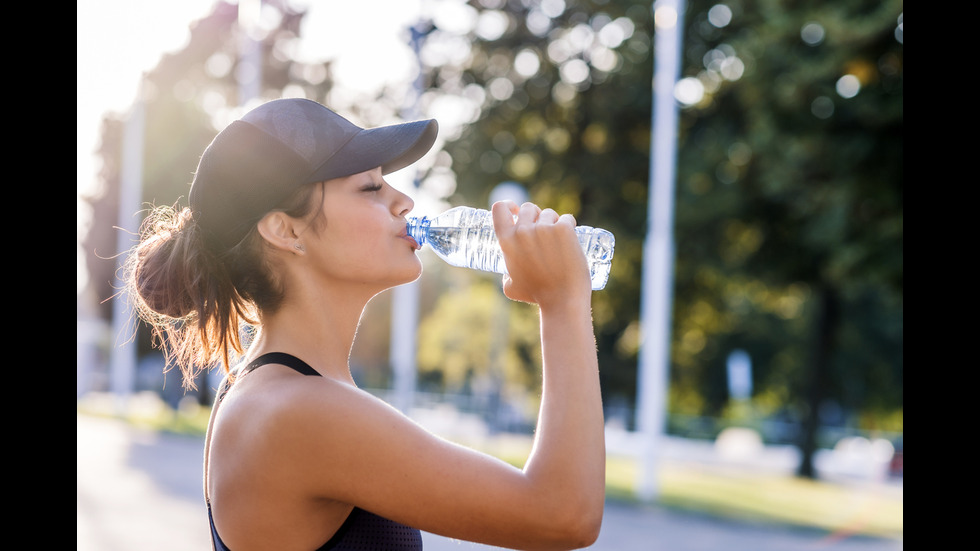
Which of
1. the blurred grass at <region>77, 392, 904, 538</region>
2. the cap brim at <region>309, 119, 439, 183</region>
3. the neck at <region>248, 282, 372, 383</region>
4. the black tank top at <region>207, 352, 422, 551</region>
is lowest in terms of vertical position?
the blurred grass at <region>77, 392, 904, 538</region>

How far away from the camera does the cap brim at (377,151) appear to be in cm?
191

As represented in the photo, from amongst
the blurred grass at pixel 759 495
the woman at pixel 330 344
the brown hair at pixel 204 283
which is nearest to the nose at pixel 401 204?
the woman at pixel 330 344

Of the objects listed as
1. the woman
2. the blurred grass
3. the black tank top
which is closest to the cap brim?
the woman

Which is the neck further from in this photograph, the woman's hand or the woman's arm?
the woman's hand

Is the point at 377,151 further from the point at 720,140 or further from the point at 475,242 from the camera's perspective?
the point at 720,140

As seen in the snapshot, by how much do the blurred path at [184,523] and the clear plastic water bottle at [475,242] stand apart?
508 cm

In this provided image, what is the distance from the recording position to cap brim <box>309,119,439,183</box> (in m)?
1.91

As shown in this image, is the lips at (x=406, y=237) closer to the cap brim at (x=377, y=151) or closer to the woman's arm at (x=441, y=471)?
the cap brim at (x=377, y=151)

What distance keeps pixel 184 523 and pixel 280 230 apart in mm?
8123

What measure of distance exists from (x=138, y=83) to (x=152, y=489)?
15153mm

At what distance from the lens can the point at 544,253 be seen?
180 cm

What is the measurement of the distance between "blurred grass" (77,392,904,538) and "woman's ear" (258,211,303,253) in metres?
11.4

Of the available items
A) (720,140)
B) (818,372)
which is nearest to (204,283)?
(720,140)
